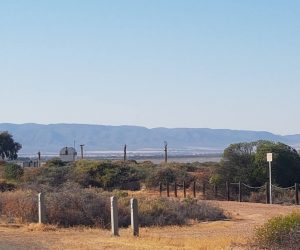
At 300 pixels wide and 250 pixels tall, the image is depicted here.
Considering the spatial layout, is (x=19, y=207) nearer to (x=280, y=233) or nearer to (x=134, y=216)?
(x=134, y=216)

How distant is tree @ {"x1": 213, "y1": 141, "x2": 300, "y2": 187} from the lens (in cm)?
3697

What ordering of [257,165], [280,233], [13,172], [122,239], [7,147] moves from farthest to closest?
[7,147], [13,172], [257,165], [122,239], [280,233]

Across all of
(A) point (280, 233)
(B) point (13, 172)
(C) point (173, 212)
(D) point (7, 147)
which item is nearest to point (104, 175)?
(B) point (13, 172)

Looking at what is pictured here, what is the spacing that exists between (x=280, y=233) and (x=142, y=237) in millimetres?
4511

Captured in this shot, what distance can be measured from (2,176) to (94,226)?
2713 centimetres

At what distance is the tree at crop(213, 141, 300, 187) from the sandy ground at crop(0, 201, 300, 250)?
1169 cm

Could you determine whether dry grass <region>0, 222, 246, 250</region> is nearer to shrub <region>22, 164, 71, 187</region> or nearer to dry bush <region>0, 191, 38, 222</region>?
dry bush <region>0, 191, 38, 222</region>

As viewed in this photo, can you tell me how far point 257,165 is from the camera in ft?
123

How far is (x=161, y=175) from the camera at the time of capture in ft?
147

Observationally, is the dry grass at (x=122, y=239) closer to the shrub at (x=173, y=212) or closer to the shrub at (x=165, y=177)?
the shrub at (x=173, y=212)

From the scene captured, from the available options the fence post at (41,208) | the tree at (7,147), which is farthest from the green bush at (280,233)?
the tree at (7,147)

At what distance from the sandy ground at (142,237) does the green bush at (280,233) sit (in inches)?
24.1

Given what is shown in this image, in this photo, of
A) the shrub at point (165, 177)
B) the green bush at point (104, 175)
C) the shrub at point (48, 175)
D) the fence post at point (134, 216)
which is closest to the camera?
the fence post at point (134, 216)

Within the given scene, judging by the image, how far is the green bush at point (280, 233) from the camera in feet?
44.1
